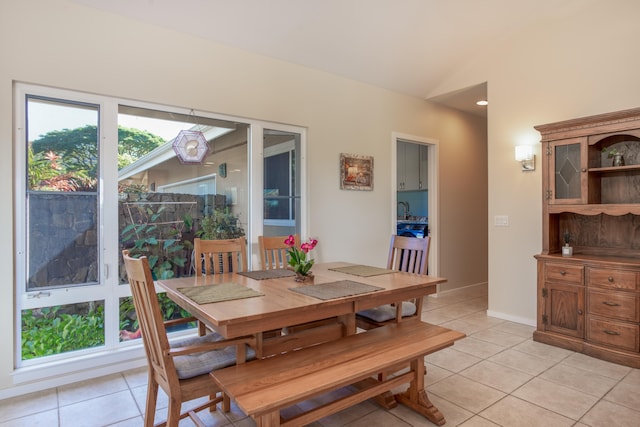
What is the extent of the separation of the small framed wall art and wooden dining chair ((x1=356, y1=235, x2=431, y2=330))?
1.18 m

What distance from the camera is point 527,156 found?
379cm

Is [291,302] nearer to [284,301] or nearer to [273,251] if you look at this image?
[284,301]

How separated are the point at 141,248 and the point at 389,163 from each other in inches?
117

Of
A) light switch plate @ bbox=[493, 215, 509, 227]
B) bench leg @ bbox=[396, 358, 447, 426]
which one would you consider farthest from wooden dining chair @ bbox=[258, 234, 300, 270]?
light switch plate @ bbox=[493, 215, 509, 227]

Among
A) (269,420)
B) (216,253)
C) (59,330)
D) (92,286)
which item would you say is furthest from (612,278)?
(59,330)

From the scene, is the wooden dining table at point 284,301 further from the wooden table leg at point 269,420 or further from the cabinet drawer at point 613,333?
the cabinet drawer at point 613,333

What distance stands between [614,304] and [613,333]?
0.77 feet

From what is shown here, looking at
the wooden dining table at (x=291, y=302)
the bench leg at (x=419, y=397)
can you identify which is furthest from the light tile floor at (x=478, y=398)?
the wooden dining table at (x=291, y=302)

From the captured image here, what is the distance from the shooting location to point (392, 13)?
3.40 m

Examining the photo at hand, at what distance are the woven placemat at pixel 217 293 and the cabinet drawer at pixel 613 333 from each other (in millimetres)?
2853

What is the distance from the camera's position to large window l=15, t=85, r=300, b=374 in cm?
261

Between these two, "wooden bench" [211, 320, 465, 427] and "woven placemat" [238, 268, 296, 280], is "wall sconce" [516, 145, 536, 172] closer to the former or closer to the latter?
"wooden bench" [211, 320, 465, 427]

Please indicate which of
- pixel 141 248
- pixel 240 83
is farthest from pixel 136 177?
pixel 240 83

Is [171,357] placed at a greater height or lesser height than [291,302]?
lesser
